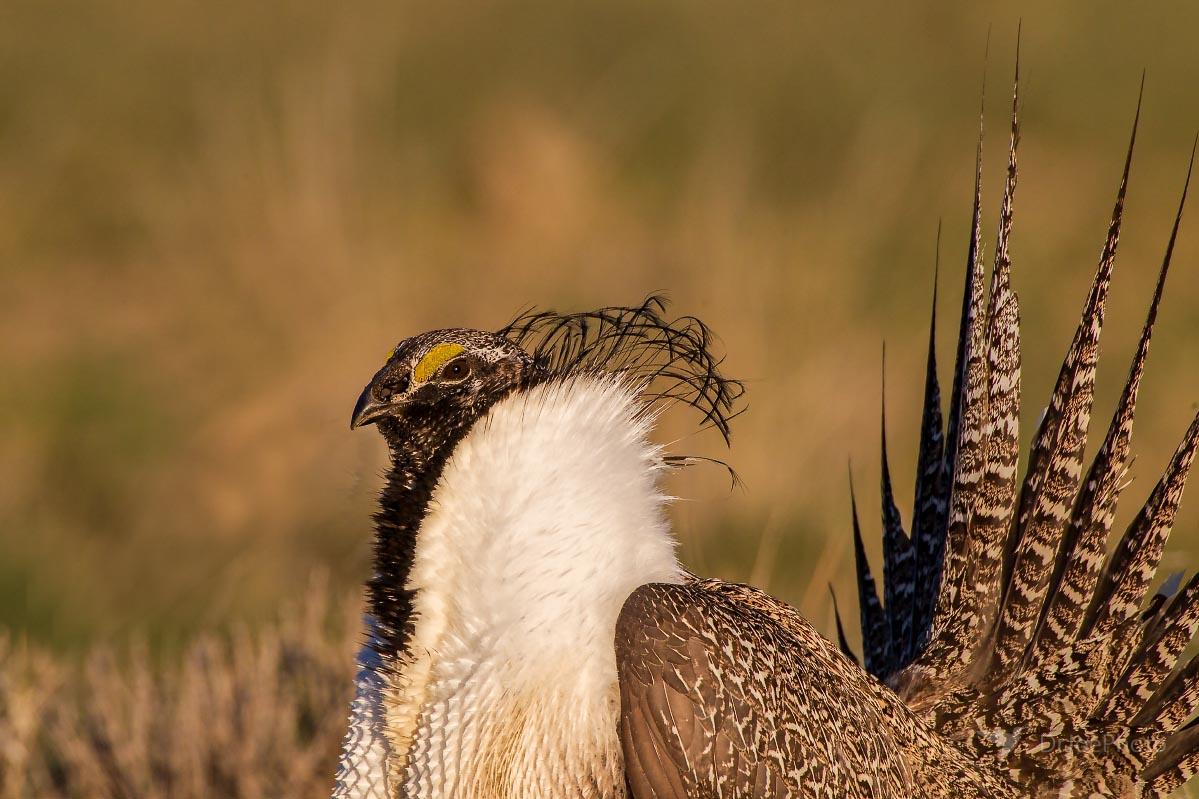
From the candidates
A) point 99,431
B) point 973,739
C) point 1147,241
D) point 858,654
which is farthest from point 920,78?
point 973,739

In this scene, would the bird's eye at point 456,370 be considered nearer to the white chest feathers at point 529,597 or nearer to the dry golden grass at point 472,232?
the white chest feathers at point 529,597

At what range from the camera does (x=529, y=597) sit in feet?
9.39

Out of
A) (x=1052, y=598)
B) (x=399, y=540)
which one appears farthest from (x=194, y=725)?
(x=1052, y=598)

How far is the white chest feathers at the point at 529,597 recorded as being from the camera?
111 inches

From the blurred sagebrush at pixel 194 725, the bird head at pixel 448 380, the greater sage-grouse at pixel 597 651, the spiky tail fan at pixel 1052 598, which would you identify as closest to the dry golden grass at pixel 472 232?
the blurred sagebrush at pixel 194 725

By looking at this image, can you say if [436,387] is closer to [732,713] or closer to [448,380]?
[448,380]

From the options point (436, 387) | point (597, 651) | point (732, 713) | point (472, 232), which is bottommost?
point (732, 713)

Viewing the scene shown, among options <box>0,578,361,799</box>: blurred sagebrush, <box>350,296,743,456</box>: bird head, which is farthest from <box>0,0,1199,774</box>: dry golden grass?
<box>350,296,743,456</box>: bird head

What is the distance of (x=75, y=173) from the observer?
10.2m

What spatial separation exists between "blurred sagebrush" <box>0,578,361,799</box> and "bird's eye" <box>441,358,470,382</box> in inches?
66.8

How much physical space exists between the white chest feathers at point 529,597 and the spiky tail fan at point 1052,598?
91 centimetres

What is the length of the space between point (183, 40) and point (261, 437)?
12.8 feet

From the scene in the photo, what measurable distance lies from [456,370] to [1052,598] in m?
1.49

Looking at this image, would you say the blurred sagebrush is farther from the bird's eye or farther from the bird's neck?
the bird's eye
